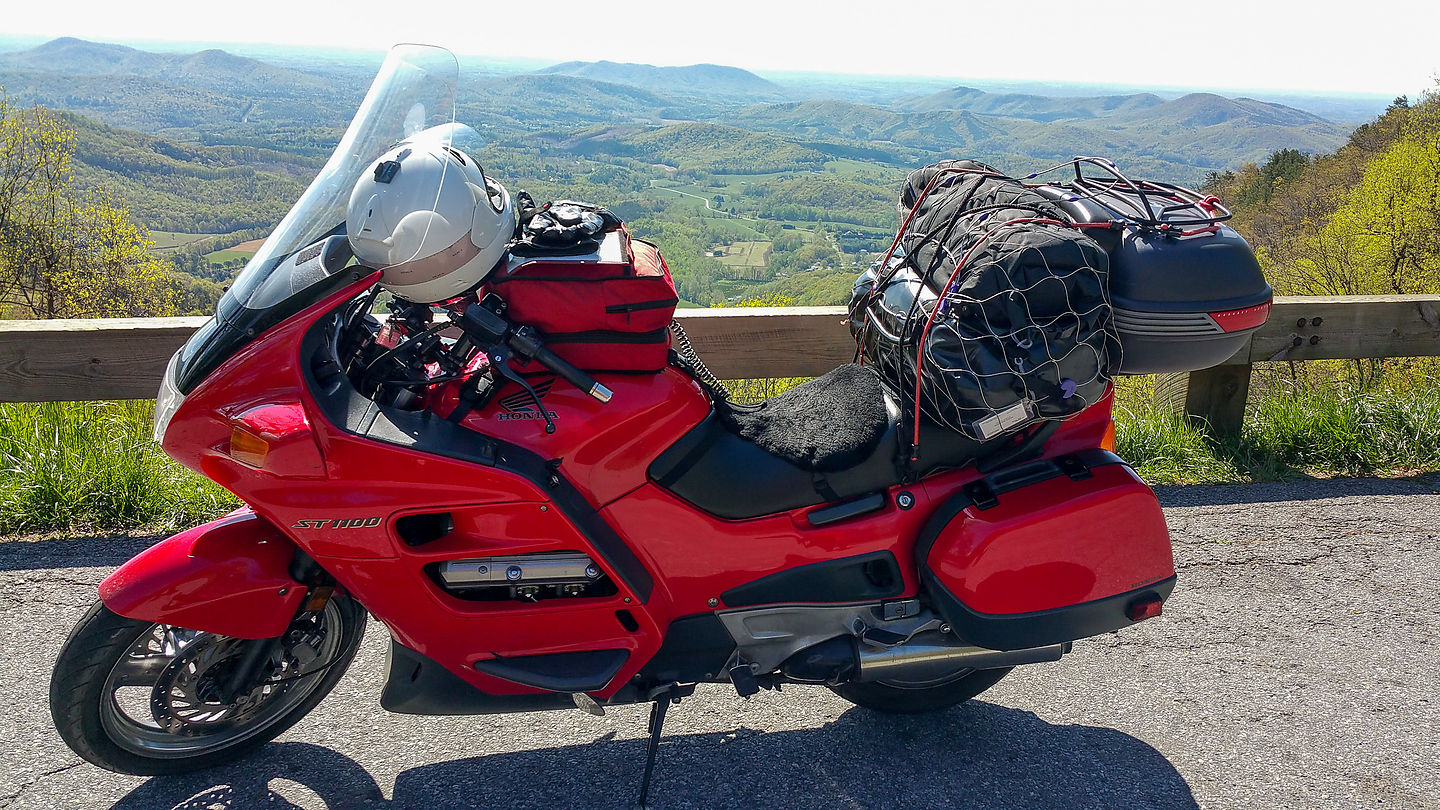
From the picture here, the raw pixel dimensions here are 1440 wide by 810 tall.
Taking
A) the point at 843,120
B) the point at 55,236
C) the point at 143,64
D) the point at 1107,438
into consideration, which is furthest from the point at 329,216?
the point at 143,64

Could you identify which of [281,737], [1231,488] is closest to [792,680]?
[281,737]

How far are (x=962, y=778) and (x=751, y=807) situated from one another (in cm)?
58

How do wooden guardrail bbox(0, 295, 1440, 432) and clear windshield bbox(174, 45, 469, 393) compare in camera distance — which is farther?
wooden guardrail bbox(0, 295, 1440, 432)

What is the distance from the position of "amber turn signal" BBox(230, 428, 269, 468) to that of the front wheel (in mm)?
569

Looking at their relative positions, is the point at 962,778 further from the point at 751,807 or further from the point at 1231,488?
the point at 1231,488

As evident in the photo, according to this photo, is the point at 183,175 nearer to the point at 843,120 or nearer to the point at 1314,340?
the point at 1314,340

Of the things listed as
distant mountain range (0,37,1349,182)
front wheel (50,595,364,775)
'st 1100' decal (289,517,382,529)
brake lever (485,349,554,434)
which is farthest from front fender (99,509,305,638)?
distant mountain range (0,37,1349,182)

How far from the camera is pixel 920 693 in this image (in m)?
2.63

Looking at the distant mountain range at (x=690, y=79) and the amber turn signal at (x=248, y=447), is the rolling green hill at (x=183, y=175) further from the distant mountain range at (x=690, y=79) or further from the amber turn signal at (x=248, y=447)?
the distant mountain range at (x=690, y=79)

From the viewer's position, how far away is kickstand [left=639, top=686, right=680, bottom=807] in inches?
88.7

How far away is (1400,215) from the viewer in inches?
674

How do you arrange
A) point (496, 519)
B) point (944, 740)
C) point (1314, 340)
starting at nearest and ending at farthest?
point (496, 519), point (944, 740), point (1314, 340)

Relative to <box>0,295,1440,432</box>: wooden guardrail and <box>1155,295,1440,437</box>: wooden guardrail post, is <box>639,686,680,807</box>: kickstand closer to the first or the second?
<box>0,295,1440,432</box>: wooden guardrail

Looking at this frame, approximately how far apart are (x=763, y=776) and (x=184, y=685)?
150cm
